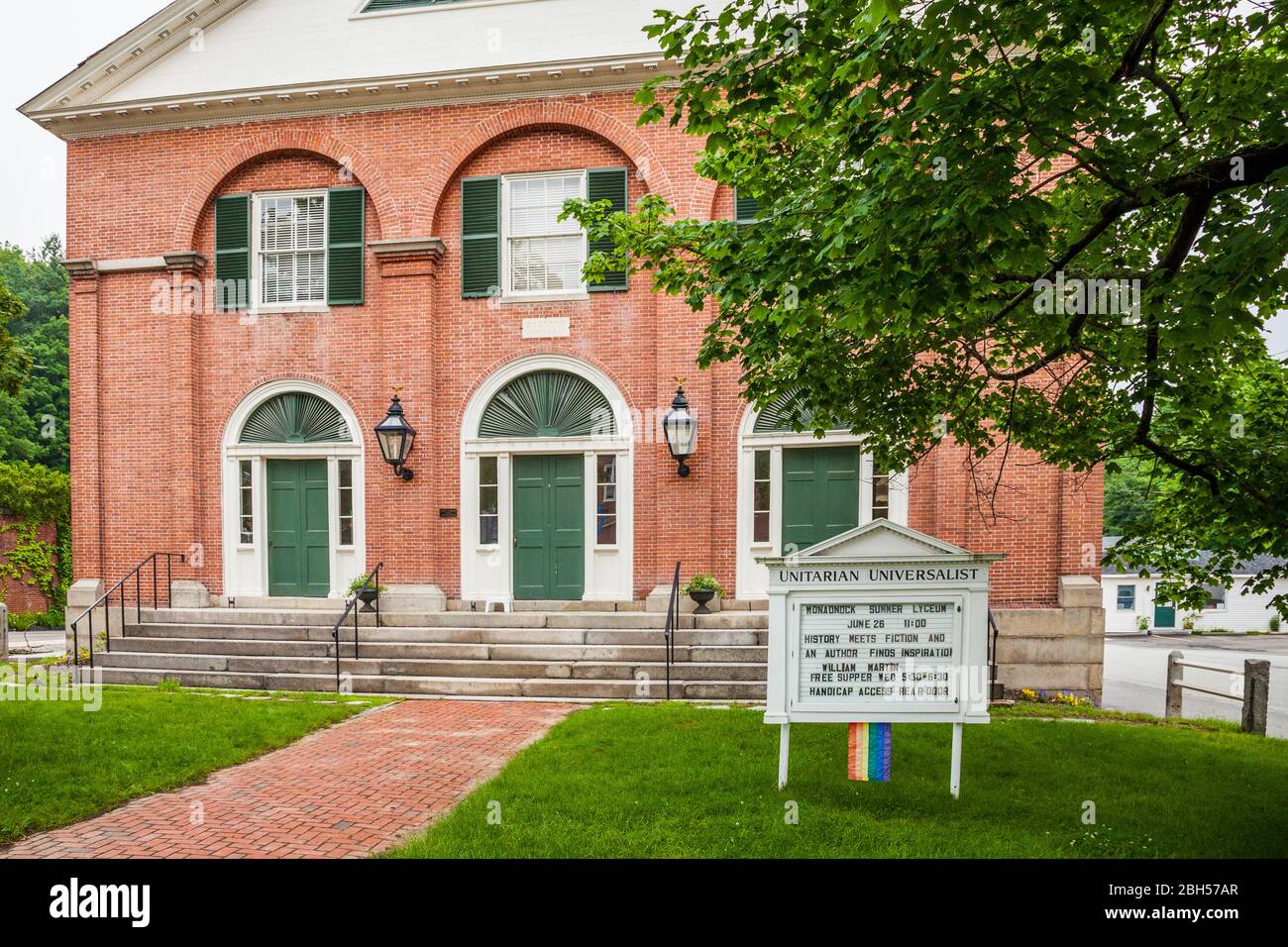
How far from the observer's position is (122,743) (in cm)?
728

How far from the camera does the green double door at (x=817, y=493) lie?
12.3 metres

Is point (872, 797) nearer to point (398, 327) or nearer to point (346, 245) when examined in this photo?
point (398, 327)

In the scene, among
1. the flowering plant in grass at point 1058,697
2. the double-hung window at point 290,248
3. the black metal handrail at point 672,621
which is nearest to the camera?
the black metal handrail at point 672,621

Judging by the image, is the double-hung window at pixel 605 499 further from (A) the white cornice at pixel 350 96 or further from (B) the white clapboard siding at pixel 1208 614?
(B) the white clapboard siding at pixel 1208 614

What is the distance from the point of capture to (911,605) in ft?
18.5

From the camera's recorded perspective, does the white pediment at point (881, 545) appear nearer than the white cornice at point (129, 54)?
Yes

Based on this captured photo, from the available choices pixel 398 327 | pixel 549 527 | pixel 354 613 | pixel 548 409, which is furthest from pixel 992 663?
pixel 398 327

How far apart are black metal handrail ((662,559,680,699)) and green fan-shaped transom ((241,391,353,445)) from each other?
6278 mm

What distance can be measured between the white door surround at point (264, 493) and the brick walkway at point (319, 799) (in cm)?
513

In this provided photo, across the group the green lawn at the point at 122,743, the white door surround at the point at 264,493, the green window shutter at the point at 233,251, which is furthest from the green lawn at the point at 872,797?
the green window shutter at the point at 233,251

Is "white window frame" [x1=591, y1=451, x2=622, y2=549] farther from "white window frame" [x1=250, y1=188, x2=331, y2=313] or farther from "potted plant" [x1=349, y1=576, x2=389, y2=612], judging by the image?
"white window frame" [x1=250, y1=188, x2=331, y2=313]

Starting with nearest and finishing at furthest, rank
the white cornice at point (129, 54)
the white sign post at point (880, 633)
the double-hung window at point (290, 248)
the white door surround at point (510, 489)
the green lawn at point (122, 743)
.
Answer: the white sign post at point (880, 633), the green lawn at point (122, 743), the white door surround at point (510, 489), the white cornice at point (129, 54), the double-hung window at point (290, 248)
